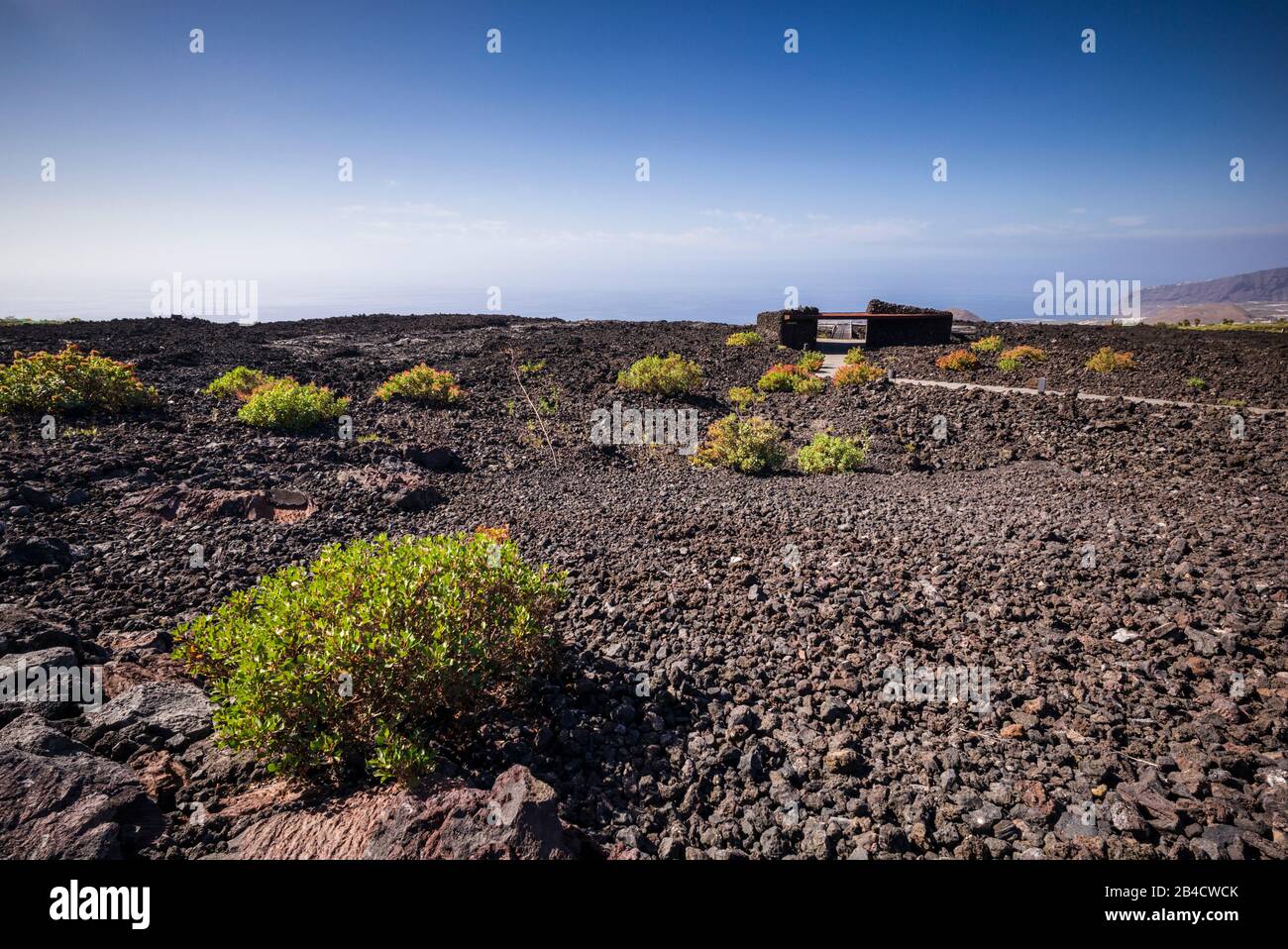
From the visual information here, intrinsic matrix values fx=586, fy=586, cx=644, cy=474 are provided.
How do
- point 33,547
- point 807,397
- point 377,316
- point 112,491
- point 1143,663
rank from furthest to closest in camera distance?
point 377,316 < point 807,397 < point 112,491 < point 33,547 < point 1143,663

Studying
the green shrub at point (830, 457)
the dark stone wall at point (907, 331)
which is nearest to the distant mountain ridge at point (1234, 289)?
the dark stone wall at point (907, 331)

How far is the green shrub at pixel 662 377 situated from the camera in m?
13.5

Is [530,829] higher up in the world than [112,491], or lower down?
lower down

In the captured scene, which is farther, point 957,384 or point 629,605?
point 957,384

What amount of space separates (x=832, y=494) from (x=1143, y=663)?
389 centimetres

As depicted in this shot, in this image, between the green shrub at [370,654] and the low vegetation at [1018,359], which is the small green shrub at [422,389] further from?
the low vegetation at [1018,359]

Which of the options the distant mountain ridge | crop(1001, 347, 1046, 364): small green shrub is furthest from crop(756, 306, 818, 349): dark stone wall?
the distant mountain ridge

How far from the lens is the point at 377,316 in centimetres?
2791

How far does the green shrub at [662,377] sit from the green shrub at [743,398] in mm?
1033

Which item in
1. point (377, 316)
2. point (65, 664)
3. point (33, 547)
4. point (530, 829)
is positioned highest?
point (377, 316)

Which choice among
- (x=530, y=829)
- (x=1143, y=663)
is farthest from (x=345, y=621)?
(x=1143, y=663)

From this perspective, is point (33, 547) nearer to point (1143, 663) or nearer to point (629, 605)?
point (629, 605)

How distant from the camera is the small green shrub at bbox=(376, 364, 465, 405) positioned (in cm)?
1270

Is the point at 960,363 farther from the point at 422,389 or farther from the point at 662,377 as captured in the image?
the point at 422,389
